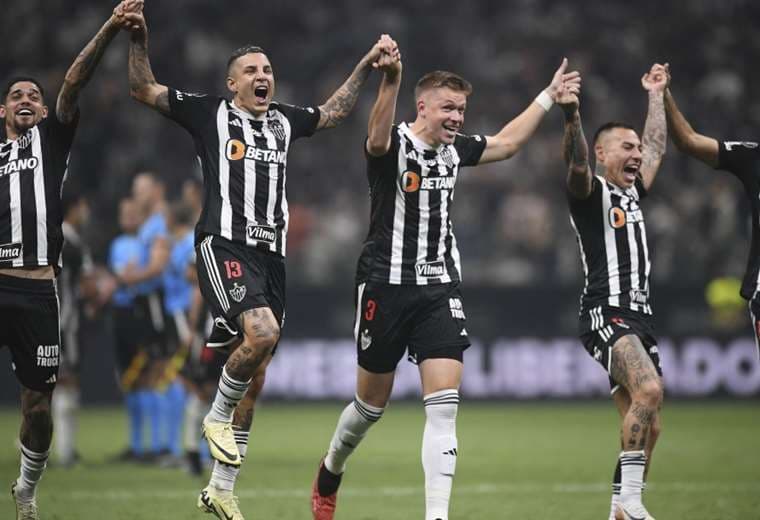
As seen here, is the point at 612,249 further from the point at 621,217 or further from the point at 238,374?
the point at 238,374

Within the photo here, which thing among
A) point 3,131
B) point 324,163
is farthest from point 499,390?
point 3,131

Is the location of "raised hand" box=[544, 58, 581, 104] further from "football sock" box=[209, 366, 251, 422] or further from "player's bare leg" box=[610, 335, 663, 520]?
"football sock" box=[209, 366, 251, 422]

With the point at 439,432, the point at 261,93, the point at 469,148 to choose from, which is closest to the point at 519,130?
the point at 469,148

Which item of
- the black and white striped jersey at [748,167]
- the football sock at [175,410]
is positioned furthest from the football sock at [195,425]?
the black and white striped jersey at [748,167]

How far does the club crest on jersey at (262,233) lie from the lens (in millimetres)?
8062

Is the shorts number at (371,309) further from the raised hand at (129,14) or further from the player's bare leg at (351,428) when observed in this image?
the raised hand at (129,14)

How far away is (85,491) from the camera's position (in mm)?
10875

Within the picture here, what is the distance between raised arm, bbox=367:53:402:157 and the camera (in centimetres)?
792

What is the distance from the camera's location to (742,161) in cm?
888

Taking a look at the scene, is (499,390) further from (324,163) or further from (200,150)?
(200,150)

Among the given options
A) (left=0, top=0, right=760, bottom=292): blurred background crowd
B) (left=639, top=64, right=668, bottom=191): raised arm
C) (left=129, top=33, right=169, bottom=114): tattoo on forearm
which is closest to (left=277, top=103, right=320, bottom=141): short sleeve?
(left=129, top=33, right=169, bottom=114): tattoo on forearm

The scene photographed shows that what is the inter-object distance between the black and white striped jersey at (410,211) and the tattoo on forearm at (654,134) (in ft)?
5.56

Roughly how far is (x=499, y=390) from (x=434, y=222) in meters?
10.9

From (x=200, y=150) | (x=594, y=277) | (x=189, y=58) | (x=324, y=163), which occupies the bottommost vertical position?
(x=594, y=277)
